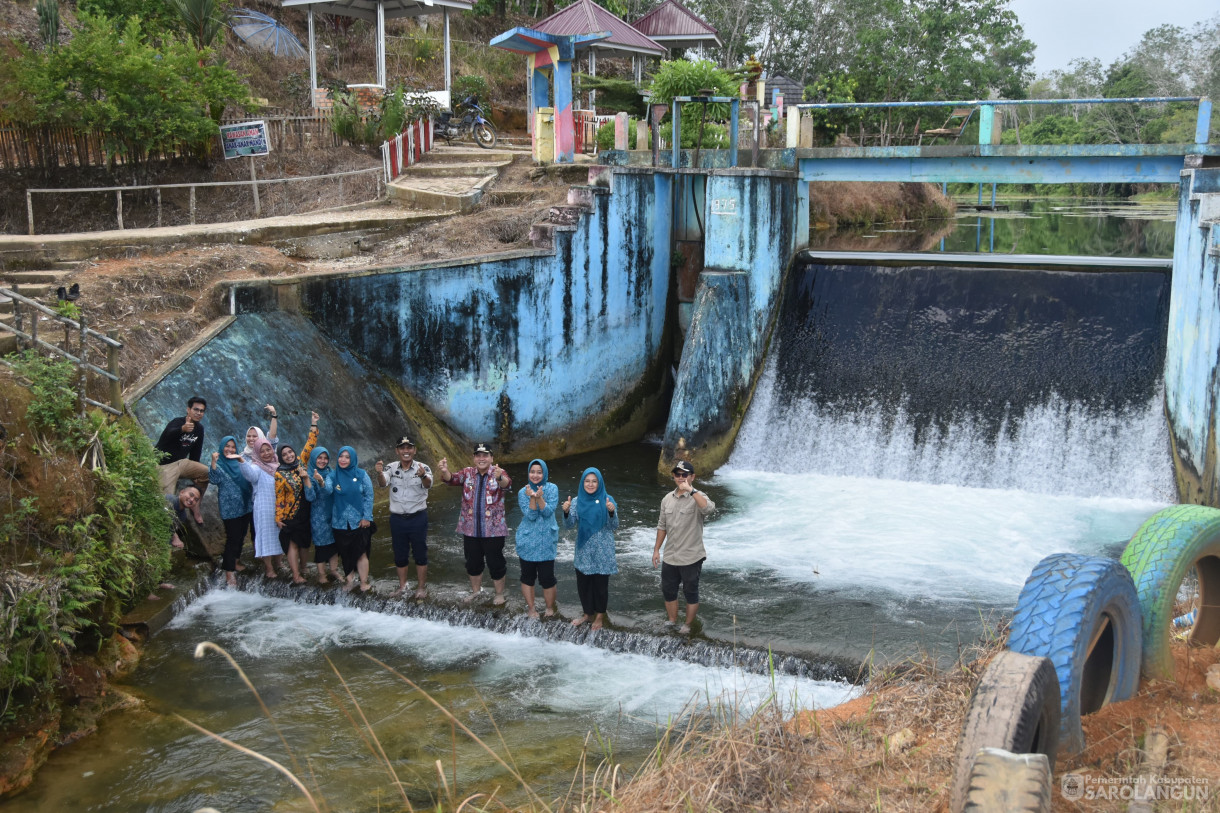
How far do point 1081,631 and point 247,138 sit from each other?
16185mm

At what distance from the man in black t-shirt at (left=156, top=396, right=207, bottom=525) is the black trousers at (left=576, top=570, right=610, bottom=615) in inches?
150

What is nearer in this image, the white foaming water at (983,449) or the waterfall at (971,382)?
the white foaming water at (983,449)

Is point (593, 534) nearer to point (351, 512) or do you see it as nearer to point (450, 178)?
point (351, 512)

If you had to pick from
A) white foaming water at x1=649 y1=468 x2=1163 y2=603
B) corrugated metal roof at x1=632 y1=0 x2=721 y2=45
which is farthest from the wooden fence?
corrugated metal roof at x1=632 y1=0 x2=721 y2=45

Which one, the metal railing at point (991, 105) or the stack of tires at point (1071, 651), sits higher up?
the metal railing at point (991, 105)

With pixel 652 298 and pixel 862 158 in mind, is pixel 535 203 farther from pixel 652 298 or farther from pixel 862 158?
pixel 862 158

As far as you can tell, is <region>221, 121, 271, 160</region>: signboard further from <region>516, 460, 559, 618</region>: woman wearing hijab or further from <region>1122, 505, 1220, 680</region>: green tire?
<region>1122, 505, 1220, 680</region>: green tire

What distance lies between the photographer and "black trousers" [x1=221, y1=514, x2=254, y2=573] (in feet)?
30.6

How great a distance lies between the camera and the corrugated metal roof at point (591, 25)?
21.2 meters

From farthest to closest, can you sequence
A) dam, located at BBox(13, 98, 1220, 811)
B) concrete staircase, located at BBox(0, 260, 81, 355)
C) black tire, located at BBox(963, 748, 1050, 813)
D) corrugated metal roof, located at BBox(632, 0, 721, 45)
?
corrugated metal roof, located at BBox(632, 0, 721, 45)
concrete staircase, located at BBox(0, 260, 81, 355)
dam, located at BBox(13, 98, 1220, 811)
black tire, located at BBox(963, 748, 1050, 813)

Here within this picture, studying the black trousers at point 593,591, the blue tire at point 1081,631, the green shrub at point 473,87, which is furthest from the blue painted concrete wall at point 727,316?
the green shrub at point 473,87

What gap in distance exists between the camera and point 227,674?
809cm

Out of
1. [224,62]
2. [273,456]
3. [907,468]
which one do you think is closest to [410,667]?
[273,456]

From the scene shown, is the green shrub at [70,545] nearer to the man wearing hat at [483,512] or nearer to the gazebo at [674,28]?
the man wearing hat at [483,512]
